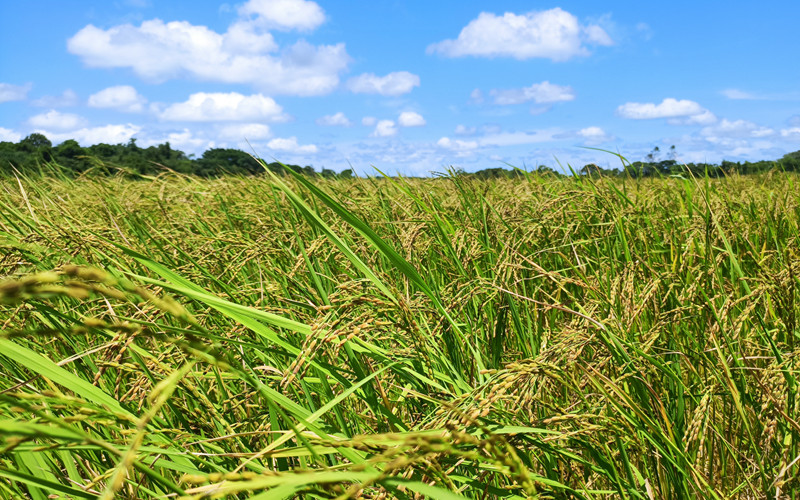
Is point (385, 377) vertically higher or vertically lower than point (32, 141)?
lower

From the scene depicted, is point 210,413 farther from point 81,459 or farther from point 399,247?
point 399,247

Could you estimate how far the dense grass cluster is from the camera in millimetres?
674

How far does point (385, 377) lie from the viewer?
137 cm

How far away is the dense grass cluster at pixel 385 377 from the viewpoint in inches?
26.5

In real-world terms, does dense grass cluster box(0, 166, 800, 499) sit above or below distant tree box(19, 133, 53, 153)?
below

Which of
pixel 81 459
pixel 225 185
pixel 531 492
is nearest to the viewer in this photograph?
pixel 531 492

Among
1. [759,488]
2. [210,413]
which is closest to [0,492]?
[210,413]

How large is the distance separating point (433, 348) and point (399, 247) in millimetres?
966

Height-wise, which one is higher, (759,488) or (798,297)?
(798,297)

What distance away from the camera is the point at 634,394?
5.01 ft

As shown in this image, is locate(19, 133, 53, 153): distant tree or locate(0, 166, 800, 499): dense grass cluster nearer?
locate(0, 166, 800, 499): dense grass cluster

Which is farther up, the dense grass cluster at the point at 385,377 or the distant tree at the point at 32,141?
the distant tree at the point at 32,141

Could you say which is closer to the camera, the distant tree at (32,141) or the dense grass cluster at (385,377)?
the dense grass cluster at (385,377)

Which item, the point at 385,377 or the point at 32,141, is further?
the point at 32,141
